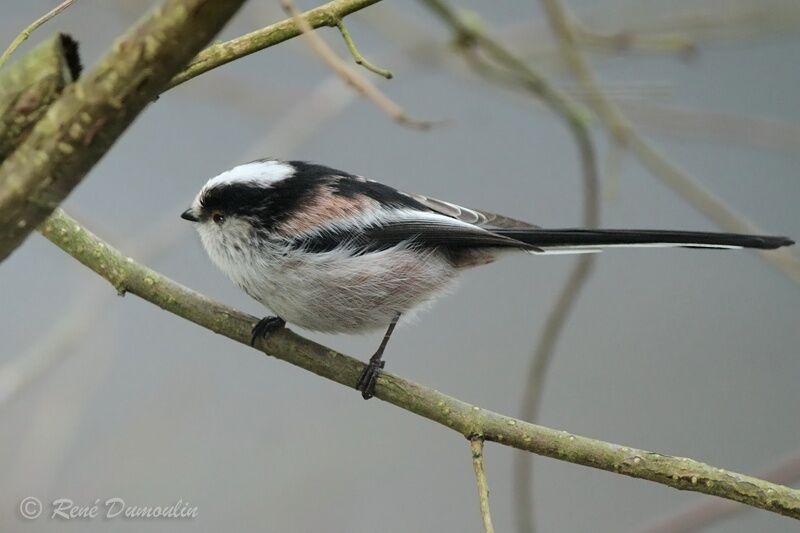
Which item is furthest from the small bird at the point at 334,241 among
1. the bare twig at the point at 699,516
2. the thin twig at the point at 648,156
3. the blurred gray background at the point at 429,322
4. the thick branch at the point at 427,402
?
the bare twig at the point at 699,516

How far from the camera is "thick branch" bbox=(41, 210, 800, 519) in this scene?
2.06 m

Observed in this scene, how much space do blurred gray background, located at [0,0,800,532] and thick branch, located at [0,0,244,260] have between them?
200 centimetres

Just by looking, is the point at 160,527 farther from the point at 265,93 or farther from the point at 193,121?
the point at 193,121

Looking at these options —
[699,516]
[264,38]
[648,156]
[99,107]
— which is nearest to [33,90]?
[99,107]

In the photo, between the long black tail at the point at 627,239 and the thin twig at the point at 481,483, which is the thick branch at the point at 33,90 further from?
the long black tail at the point at 627,239

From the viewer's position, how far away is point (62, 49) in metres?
1.18

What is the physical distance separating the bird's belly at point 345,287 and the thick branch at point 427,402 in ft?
0.55

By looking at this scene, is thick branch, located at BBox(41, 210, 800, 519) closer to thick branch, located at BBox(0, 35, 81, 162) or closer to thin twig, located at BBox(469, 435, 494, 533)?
thin twig, located at BBox(469, 435, 494, 533)

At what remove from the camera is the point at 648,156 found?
11.3ft

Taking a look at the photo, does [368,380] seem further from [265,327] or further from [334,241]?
[334,241]

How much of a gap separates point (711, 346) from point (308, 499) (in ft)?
7.83

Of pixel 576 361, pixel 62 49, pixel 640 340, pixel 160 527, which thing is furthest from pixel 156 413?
pixel 62 49

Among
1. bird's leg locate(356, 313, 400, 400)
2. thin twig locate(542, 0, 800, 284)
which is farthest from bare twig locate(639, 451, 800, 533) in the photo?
bird's leg locate(356, 313, 400, 400)

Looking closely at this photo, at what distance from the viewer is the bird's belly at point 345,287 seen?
9.12 ft
